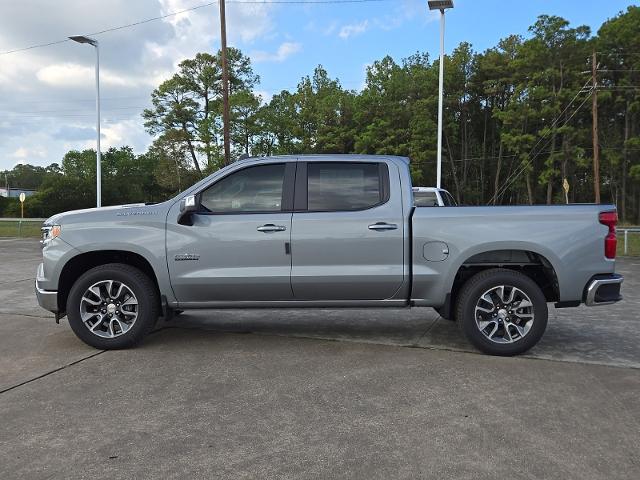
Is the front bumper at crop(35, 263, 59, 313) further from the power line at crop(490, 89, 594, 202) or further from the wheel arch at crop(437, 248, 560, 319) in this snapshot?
the power line at crop(490, 89, 594, 202)

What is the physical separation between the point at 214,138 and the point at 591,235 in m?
42.9

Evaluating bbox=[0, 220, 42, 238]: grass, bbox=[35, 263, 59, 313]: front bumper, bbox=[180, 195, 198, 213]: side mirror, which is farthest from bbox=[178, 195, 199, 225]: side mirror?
bbox=[0, 220, 42, 238]: grass

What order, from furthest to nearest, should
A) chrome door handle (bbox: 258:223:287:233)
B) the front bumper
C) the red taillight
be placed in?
the front bumper, chrome door handle (bbox: 258:223:287:233), the red taillight

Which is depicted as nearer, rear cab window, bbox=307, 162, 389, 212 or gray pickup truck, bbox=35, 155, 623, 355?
gray pickup truck, bbox=35, 155, 623, 355

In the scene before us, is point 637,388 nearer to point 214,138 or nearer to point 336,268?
point 336,268

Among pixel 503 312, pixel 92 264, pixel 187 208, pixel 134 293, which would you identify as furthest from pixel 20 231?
pixel 503 312

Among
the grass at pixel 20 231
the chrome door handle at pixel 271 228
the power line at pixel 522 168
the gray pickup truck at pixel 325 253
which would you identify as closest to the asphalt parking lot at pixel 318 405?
the gray pickup truck at pixel 325 253

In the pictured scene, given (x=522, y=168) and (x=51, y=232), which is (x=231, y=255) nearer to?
(x=51, y=232)

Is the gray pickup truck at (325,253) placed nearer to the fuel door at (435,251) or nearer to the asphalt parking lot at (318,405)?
the fuel door at (435,251)

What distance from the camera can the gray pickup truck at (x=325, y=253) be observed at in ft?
16.5

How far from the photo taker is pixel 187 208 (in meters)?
5.05

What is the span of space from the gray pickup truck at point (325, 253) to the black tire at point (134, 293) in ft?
0.04

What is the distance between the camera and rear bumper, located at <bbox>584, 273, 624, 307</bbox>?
496cm

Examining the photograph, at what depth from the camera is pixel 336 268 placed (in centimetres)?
515
